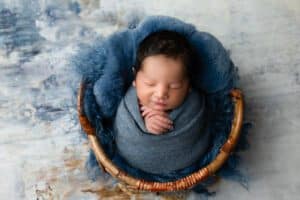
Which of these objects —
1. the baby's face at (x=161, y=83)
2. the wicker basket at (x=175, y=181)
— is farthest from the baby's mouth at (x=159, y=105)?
the wicker basket at (x=175, y=181)

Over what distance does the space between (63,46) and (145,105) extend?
0.30 metres

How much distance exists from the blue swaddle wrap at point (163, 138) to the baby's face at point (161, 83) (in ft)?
0.10

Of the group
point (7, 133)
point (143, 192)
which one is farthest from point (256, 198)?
point (7, 133)

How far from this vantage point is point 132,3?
51.9 inches

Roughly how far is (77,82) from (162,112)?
0.72 feet

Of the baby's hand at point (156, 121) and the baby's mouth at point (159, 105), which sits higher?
the baby's mouth at point (159, 105)

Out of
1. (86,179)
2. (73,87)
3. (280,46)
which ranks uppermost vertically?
(280,46)

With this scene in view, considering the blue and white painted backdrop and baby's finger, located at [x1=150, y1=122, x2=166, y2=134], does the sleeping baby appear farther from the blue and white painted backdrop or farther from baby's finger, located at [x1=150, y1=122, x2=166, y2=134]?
the blue and white painted backdrop

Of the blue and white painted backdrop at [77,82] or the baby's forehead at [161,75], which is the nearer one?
the baby's forehead at [161,75]

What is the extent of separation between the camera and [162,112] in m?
1.12

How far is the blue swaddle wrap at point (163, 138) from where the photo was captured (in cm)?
113

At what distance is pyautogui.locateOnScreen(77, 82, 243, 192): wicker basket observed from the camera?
44.1 inches

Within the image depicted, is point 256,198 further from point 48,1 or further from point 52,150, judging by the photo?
point 48,1

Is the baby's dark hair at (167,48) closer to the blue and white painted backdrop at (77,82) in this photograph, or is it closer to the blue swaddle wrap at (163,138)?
the blue swaddle wrap at (163,138)
